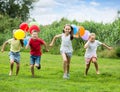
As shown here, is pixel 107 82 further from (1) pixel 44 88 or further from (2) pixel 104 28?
(2) pixel 104 28

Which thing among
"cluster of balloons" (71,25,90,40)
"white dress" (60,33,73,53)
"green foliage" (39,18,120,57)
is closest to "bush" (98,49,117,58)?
"green foliage" (39,18,120,57)

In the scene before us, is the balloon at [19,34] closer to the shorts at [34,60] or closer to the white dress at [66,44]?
the shorts at [34,60]

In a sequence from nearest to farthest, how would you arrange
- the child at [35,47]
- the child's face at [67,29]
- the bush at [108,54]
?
the child's face at [67,29]
the child at [35,47]
the bush at [108,54]

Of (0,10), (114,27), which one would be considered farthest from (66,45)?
(0,10)

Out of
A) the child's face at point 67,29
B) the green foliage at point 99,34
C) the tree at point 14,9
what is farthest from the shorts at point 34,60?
the tree at point 14,9

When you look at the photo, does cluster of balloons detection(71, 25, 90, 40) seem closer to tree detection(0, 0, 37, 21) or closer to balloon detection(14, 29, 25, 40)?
balloon detection(14, 29, 25, 40)

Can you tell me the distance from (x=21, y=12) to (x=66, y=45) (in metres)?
50.1

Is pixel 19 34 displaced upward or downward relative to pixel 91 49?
upward

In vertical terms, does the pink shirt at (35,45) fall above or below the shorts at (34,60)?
above

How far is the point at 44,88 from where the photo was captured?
11.5 m

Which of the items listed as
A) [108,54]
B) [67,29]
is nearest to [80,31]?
[67,29]

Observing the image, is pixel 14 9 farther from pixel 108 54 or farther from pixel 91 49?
pixel 91 49

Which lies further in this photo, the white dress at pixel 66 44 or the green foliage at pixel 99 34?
the green foliage at pixel 99 34

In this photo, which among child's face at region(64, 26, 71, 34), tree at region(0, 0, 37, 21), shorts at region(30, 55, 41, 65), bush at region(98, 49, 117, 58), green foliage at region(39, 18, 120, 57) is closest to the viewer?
child's face at region(64, 26, 71, 34)
